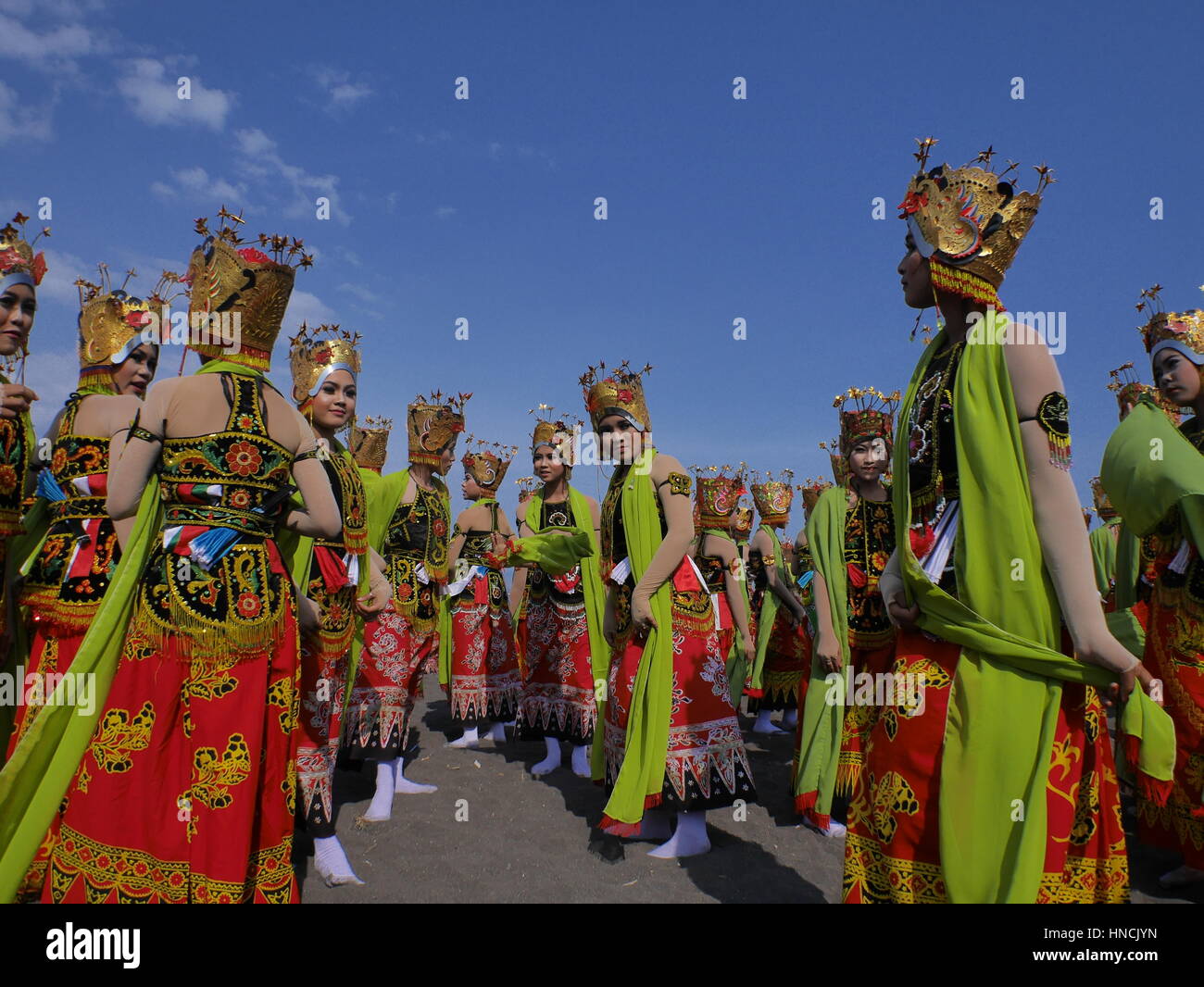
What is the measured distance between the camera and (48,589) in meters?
3.99

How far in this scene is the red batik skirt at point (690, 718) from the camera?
15.8ft

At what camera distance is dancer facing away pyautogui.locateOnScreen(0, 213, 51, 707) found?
3.76 metres

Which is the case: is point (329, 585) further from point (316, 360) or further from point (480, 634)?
point (480, 634)

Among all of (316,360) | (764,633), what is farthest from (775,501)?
(316,360)

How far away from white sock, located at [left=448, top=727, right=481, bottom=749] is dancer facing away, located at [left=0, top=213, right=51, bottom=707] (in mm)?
4890

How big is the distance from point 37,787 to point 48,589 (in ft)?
4.63

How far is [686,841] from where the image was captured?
486 cm

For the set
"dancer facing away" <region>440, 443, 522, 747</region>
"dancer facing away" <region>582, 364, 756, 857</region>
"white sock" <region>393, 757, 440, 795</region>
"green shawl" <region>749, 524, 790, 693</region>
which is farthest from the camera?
"green shawl" <region>749, 524, 790, 693</region>

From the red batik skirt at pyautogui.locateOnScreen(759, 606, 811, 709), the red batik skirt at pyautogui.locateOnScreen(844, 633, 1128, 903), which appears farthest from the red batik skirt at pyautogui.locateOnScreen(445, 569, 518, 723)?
the red batik skirt at pyautogui.locateOnScreen(844, 633, 1128, 903)

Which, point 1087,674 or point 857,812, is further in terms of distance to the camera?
point 857,812

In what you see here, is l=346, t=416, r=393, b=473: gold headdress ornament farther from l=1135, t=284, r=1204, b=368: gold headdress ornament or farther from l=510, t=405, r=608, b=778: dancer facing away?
l=1135, t=284, r=1204, b=368: gold headdress ornament

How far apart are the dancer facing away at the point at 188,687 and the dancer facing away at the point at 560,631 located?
4086mm
